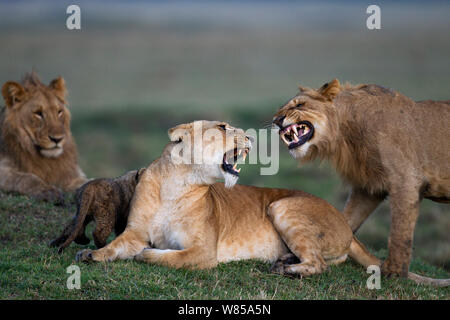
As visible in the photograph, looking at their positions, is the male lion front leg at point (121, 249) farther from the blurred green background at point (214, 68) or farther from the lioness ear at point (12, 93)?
the lioness ear at point (12, 93)

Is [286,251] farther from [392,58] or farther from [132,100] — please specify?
[392,58]

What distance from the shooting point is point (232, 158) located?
5645 millimetres

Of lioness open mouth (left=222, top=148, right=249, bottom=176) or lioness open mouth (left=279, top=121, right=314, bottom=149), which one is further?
lioness open mouth (left=279, top=121, right=314, bottom=149)

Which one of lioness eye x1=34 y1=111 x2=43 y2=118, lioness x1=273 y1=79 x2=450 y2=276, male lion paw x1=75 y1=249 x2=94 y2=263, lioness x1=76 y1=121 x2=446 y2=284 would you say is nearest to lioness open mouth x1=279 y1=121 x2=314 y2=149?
lioness x1=273 y1=79 x2=450 y2=276

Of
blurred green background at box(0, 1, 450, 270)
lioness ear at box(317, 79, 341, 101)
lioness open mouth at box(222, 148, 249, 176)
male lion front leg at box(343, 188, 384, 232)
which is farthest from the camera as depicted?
blurred green background at box(0, 1, 450, 270)

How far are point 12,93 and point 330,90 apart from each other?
3.96 m

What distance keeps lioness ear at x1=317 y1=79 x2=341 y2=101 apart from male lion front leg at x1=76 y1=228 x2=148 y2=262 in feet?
6.50

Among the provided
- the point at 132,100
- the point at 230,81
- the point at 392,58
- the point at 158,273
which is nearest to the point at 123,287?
the point at 158,273

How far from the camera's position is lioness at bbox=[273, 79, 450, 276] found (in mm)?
5875

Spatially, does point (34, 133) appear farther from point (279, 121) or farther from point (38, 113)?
point (279, 121)

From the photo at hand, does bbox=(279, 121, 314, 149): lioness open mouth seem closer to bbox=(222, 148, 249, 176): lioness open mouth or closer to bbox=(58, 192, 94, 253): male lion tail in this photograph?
bbox=(222, 148, 249, 176): lioness open mouth

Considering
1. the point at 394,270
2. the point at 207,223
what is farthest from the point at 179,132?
the point at 394,270

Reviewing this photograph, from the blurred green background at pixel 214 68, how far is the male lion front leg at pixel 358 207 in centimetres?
14

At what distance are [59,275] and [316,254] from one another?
198cm
